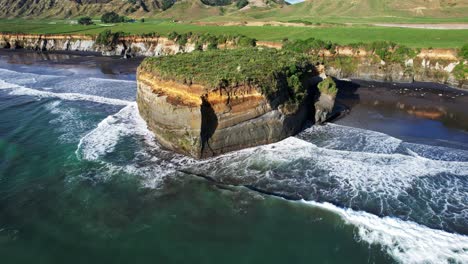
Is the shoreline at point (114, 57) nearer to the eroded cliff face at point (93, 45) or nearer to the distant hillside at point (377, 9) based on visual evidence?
the eroded cliff face at point (93, 45)

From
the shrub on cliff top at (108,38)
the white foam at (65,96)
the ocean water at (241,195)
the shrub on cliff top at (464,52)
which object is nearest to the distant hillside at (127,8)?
the shrub on cliff top at (108,38)

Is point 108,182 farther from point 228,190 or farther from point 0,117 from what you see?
point 0,117

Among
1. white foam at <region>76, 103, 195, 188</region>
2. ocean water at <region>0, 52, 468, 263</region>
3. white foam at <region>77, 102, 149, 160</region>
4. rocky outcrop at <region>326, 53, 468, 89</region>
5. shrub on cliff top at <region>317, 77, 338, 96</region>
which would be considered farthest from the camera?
rocky outcrop at <region>326, 53, 468, 89</region>

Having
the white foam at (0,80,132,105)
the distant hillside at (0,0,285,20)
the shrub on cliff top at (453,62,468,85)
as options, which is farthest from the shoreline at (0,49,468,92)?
the distant hillside at (0,0,285,20)

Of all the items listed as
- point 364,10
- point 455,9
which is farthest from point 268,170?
point 364,10

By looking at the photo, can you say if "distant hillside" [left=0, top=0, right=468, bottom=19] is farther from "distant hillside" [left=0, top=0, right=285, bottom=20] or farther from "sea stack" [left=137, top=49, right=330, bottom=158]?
"sea stack" [left=137, top=49, right=330, bottom=158]
